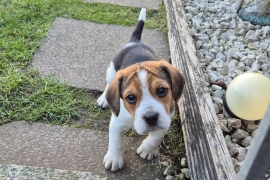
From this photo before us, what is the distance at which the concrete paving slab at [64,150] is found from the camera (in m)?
3.54

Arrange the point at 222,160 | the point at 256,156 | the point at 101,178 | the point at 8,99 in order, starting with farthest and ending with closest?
the point at 8,99, the point at 101,178, the point at 222,160, the point at 256,156

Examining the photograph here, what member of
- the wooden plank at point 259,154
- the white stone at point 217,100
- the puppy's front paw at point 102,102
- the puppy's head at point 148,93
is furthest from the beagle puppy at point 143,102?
the wooden plank at point 259,154

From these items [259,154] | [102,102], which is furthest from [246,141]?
[259,154]

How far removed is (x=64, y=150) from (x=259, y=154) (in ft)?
8.34

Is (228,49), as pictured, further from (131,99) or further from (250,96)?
(131,99)

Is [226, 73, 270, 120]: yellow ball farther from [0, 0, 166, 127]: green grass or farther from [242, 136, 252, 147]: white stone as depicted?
[0, 0, 166, 127]: green grass

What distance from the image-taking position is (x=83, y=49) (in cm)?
541

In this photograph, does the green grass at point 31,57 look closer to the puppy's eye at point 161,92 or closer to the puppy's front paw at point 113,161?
the puppy's front paw at point 113,161

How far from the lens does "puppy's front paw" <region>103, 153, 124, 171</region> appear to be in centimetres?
347

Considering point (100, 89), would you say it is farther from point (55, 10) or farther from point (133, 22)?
point (55, 10)

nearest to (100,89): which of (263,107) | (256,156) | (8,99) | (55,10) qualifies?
(8,99)

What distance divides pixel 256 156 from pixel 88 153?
95.6 inches

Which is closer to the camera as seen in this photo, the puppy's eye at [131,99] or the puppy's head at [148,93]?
the puppy's head at [148,93]

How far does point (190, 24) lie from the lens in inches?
231
